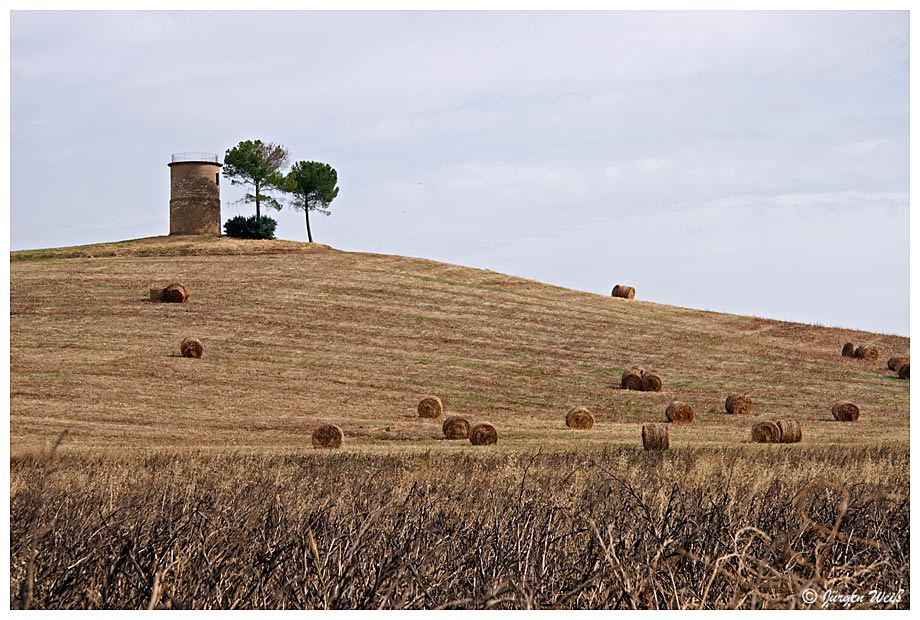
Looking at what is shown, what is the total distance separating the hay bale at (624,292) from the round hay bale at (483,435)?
33.5 m

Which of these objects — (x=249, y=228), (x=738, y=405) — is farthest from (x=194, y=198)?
(x=738, y=405)

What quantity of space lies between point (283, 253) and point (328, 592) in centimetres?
5850

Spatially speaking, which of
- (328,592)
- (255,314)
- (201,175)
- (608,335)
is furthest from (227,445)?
(201,175)

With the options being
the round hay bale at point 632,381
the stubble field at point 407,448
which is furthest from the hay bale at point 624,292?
the round hay bale at point 632,381

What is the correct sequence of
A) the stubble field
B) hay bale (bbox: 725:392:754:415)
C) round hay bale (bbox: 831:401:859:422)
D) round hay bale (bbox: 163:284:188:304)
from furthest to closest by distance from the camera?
1. round hay bale (bbox: 163:284:188:304)
2. hay bale (bbox: 725:392:754:415)
3. round hay bale (bbox: 831:401:859:422)
4. the stubble field

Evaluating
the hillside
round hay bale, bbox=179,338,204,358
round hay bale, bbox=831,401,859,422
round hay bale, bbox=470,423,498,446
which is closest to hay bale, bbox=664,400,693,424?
the hillside

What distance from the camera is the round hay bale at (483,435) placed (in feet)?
80.3

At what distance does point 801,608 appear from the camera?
15.1ft

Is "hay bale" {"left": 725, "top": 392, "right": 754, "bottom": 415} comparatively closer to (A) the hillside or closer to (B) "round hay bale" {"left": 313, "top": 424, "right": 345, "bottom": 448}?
(A) the hillside

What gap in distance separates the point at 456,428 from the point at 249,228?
46.0 metres

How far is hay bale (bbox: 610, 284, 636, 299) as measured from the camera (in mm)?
57188

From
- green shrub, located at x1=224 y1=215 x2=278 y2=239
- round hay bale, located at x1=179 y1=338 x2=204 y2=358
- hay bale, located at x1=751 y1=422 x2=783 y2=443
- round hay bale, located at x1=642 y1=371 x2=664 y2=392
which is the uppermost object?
green shrub, located at x1=224 y1=215 x2=278 y2=239

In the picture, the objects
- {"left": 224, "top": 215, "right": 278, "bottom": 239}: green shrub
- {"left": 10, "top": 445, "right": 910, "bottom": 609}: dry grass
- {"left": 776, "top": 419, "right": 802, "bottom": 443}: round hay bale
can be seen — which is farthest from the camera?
{"left": 224, "top": 215, "right": 278, "bottom": 239}: green shrub

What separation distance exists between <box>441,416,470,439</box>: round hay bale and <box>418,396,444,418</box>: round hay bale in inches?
126
